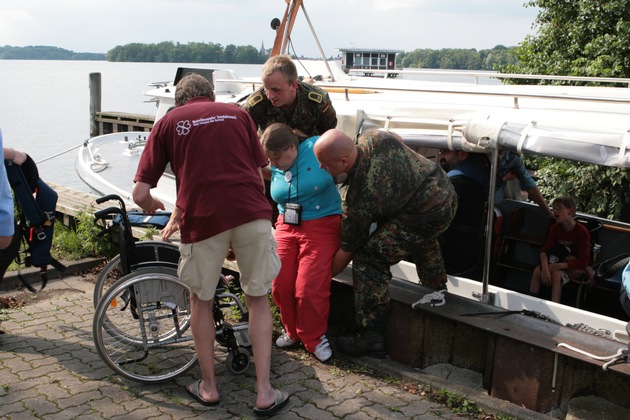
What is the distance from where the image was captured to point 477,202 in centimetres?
555

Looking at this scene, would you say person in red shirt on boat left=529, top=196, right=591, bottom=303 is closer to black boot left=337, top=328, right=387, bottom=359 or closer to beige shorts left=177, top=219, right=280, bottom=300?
black boot left=337, top=328, right=387, bottom=359

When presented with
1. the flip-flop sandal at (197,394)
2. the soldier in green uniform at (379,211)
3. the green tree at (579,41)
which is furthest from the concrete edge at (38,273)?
the green tree at (579,41)

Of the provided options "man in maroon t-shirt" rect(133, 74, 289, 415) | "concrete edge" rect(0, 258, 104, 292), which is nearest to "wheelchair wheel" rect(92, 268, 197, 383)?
"man in maroon t-shirt" rect(133, 74, 289, 415)

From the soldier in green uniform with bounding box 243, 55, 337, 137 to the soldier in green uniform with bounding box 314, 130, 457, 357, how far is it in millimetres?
791

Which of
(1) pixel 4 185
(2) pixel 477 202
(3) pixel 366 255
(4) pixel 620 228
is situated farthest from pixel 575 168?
(1) pixel 4 185

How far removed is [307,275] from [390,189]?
32.7 inches

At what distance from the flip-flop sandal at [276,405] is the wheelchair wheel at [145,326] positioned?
64cm

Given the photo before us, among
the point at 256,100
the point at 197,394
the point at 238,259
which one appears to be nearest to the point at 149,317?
the point at 197,394

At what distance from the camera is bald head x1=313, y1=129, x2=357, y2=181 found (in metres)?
4.26

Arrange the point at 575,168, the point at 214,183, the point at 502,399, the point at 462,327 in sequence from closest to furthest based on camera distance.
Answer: the point at 214,183
the point at 502,399
the point at 462,327
the point at 575,168

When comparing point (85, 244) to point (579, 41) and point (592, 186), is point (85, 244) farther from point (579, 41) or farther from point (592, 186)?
point (579, 41)

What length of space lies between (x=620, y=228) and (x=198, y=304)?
4094 mm

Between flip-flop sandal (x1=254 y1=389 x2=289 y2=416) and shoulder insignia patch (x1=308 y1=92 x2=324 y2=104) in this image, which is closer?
flip-flop sandal (x1=254 y1=389 x2=289 y2=416)

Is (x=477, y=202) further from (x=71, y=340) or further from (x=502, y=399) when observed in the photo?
(x=71, y=340)
